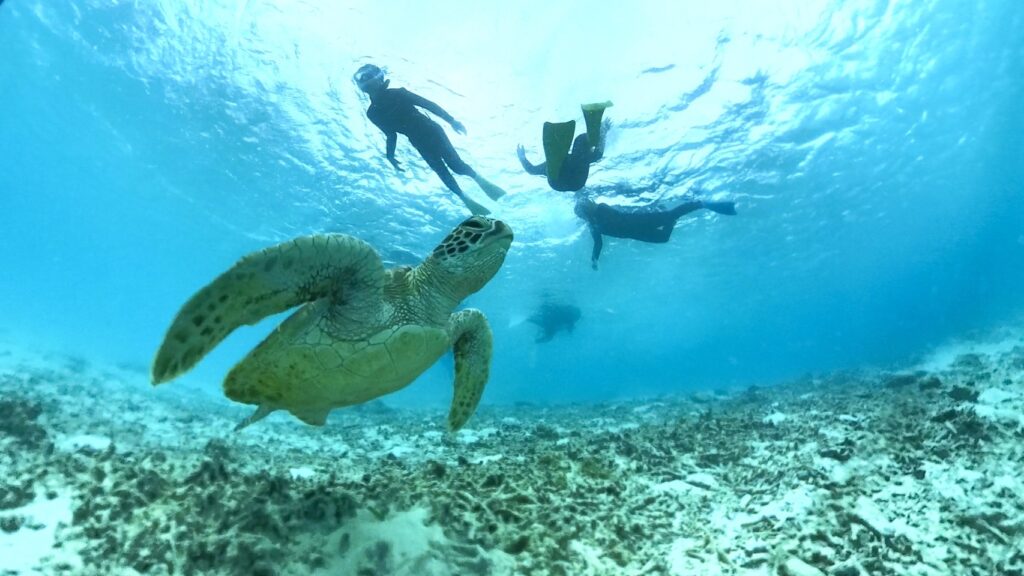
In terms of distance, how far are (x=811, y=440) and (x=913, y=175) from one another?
1094 inches

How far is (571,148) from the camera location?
336 inches

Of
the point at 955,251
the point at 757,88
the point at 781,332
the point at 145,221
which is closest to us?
the point at 757,88

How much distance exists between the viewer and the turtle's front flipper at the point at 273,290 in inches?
113

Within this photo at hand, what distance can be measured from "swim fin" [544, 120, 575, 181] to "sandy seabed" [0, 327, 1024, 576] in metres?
4.65

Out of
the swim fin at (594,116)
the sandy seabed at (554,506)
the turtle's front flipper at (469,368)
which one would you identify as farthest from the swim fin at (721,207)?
the turtle's front flipper at (469,368)

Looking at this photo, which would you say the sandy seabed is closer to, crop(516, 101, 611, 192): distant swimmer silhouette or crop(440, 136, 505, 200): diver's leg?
crop(516, 101, 611, 192): distant swimmer silhouette

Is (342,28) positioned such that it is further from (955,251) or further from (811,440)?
(955,251)

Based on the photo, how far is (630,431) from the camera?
7160 millimetres

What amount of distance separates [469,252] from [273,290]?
1.46m

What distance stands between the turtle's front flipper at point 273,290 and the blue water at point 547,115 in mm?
11688

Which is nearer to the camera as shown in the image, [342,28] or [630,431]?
[630,431]

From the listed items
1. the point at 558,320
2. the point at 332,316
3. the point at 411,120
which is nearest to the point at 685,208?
the point at 411,120

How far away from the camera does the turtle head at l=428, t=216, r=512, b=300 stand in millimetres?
3893

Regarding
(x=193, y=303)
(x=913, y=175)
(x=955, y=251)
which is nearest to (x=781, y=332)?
(x=955, y=251)
